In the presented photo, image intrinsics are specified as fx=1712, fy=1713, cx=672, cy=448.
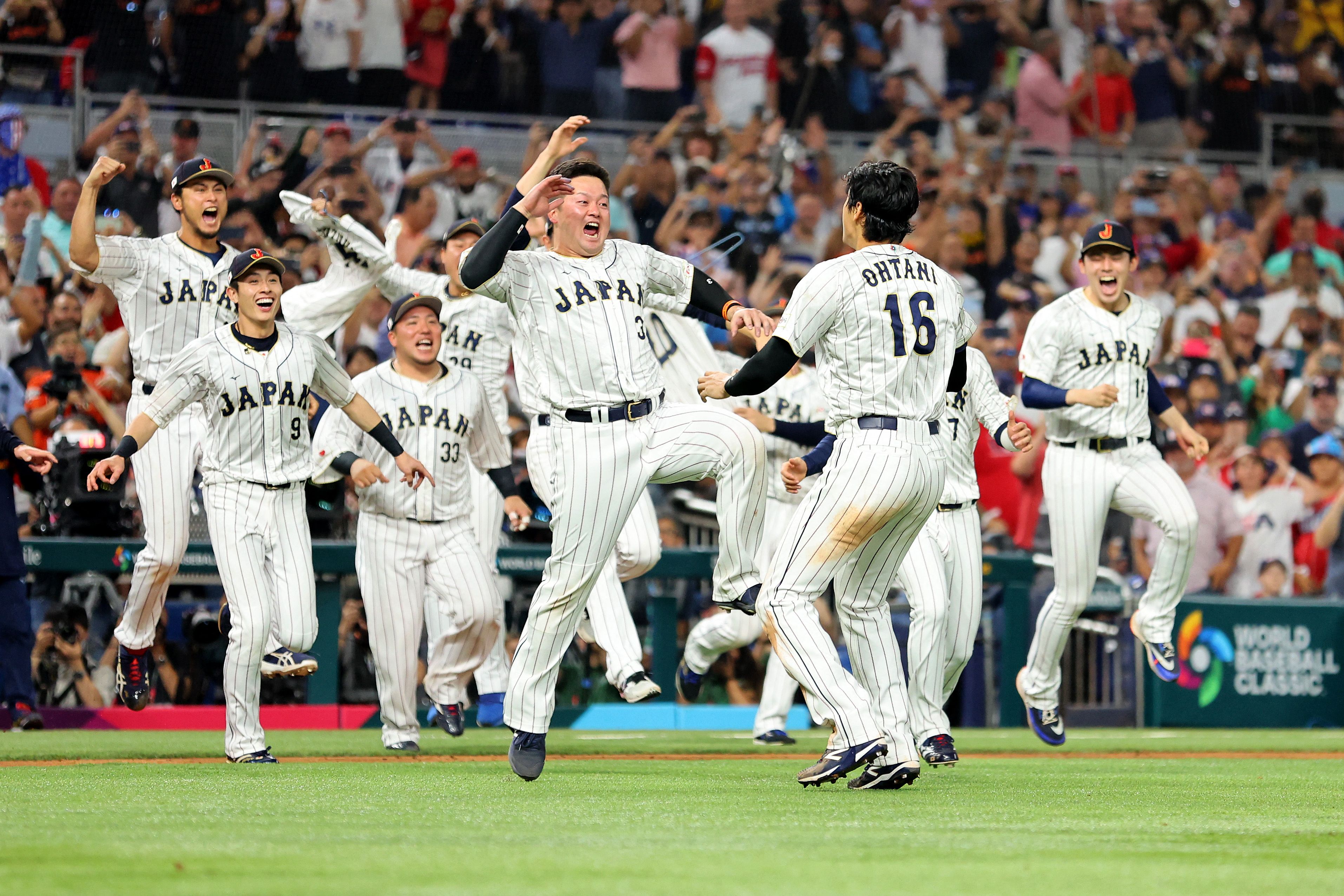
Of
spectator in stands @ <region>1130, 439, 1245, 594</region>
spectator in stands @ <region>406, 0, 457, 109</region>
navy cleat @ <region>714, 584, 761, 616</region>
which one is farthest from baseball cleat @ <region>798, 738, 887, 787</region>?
spectator in stands @ <region>406, 0, 457, 109</region>

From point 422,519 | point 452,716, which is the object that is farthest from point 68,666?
point 422,519

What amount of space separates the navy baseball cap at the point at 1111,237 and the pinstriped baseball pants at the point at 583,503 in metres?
3.16

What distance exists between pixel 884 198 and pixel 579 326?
1.36m

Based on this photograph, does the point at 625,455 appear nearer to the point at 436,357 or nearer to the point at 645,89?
the point at 436,357

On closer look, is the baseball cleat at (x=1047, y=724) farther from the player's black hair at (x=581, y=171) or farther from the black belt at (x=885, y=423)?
the player's black hair at (x=581, y=171)

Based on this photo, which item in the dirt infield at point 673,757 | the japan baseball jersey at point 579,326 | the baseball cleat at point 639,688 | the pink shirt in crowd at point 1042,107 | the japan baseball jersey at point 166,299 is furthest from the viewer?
the pink shirt in crowd at point 1042,107

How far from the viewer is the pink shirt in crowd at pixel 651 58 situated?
672 inches

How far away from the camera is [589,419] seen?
6766mm

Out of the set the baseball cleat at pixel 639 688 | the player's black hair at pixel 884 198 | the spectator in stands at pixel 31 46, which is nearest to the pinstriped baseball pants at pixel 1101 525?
the baseball cleat at pixel 639 688

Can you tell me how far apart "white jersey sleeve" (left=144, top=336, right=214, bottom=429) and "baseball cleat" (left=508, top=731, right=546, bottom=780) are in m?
2.47

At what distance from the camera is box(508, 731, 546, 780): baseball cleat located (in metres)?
6.67

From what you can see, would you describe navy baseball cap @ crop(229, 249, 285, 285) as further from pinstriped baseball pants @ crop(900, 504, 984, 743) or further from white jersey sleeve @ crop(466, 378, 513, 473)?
pinstriped baseball pants @ crop(900, 504, 984, 743)

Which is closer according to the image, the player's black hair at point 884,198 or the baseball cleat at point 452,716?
the player's black hair at point 884,198

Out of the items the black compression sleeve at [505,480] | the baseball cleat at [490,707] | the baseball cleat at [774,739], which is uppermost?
the black compression sleeve at [505,480]
